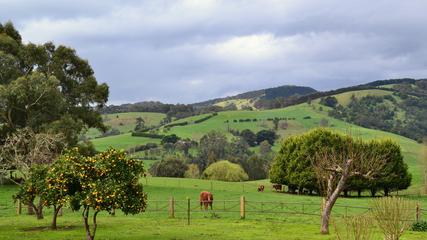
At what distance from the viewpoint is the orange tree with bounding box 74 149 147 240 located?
76.1 ft

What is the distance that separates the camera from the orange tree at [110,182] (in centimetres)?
2319

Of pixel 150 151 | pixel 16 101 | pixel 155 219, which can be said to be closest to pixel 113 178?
pixel 155 219

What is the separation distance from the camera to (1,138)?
60.3 meters

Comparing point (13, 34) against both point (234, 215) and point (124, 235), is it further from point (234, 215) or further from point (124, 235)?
point (124, 235)

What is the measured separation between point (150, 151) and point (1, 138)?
101516 mm

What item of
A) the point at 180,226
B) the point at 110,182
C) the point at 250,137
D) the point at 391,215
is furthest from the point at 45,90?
the point at 250,137

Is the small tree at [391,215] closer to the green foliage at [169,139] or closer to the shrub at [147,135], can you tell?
the green foliage at [169,139]

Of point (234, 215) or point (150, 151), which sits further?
point (150, 151)

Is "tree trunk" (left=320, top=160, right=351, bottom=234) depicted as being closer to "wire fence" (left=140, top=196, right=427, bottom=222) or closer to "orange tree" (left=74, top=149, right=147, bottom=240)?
"wire fence" (left=140, top=196, right=427, bottom=222)

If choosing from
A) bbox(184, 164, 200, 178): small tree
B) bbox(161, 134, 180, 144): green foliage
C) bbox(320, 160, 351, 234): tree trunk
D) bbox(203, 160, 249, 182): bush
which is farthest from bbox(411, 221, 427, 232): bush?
bbox(161, 134, 180, 144): green foliage

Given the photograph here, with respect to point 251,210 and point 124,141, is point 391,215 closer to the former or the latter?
point 251,210

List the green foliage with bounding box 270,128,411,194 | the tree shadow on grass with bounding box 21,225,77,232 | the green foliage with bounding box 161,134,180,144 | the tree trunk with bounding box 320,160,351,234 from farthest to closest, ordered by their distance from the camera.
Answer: the green foliage with bounding box 161,134,180,144 → the green foliage with bounding box 270,128,411,194 → the tree shadow on grass with bounding box 21,225,77,232 → the tree trunk with bounding box 320,160,351,234

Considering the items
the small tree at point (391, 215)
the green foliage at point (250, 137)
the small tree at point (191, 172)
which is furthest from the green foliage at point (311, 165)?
the green foliage at point (250, 137)

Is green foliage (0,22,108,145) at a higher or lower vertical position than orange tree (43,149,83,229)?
higher
